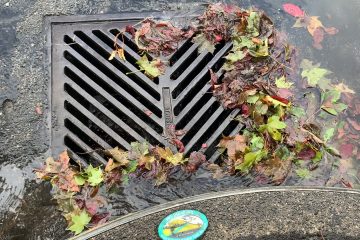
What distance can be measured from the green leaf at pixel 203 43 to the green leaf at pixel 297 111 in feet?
2.11

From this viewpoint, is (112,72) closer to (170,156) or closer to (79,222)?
(170,156)

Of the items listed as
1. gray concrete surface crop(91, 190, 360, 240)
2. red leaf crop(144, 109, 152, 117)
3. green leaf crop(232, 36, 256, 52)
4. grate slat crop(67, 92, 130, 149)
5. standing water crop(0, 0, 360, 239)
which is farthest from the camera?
green leaf crop(232, 36, 256, 52)

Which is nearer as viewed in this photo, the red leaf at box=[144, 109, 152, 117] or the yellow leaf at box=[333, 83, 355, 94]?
the red leaf at box=[144, 109, 152, 117]

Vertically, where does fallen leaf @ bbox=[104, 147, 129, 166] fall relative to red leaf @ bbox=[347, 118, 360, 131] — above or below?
below

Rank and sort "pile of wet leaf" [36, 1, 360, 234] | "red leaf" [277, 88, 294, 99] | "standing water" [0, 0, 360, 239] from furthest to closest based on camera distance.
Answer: "red leaf" [277, 88, 294, 99], "pile of wet leaf" [36, 1, 360, 234], "standing water" [0, 0, 360, 239]

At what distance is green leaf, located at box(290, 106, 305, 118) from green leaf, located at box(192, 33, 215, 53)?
64 cm

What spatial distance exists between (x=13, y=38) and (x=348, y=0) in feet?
7.93

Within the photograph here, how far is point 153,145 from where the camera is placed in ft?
9.33

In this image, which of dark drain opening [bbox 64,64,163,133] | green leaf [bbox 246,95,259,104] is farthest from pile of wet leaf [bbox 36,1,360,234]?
dark drain opening [bbox 64,64,163,133]

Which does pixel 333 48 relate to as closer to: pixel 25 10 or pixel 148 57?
pixel 148 57

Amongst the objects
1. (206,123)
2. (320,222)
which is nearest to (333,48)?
(206,123)

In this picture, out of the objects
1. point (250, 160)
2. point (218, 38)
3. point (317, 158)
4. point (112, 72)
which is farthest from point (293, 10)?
point (112, 72)

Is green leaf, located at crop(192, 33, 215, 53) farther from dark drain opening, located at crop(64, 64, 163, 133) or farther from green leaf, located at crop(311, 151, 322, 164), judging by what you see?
green leaf, located at crop(311, 151, 322, 164)

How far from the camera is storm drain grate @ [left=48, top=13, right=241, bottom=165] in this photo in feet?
9.28
